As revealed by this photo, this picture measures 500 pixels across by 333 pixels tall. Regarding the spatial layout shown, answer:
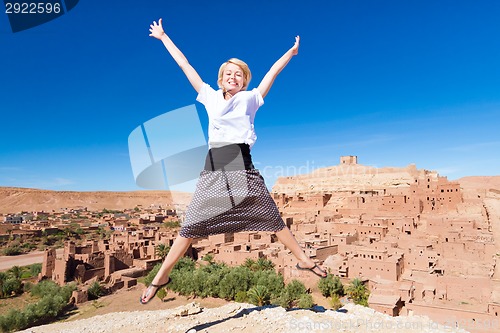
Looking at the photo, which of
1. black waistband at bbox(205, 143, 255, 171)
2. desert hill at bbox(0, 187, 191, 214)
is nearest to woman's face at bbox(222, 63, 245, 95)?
black waistband at bbox(205, 143, 255, 171)

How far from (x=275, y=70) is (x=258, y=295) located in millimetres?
12504

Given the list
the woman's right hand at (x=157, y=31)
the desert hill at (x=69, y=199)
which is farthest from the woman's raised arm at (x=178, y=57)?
the desert hill at (x=69, y=199)

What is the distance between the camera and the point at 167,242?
21906 millimetres

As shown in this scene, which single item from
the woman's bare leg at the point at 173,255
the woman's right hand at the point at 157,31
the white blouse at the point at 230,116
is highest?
the woman's right hand at the point at 157,31

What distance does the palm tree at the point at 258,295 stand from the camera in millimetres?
14016

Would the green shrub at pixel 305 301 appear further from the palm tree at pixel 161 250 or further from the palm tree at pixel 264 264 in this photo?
the palm tree at pixel 161 250

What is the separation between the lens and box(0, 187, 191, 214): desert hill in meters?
67.6

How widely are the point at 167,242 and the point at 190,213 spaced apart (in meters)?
20.0

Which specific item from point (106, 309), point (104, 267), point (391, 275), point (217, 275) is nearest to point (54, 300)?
point (106, 309)

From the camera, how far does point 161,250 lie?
20891 mm

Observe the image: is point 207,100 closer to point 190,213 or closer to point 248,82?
point 248,82

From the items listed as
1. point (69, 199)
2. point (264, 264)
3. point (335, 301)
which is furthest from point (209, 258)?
point (69, 199)

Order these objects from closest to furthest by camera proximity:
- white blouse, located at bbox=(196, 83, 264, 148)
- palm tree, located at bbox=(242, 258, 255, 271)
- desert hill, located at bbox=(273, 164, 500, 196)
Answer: white blouse, located at bbox=(196, 83, 264, 148), palm tree, located at bbox=(242, 258, 255, 271), desert hill, located at bbox=(273, 164, 500, 196)

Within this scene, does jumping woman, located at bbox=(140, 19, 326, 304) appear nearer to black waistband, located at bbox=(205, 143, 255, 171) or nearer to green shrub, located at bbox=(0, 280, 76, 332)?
black waistband, located at bbox=(205, 143, 255, 171)
